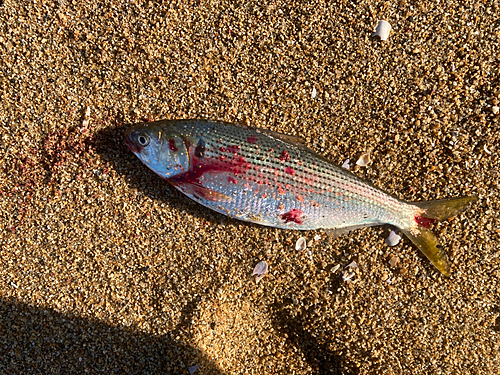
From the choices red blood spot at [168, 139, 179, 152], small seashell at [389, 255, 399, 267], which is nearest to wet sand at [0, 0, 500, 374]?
small seashell at [389, 255, 399, 267]

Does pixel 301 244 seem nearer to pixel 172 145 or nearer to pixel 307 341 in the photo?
pixel 307 341

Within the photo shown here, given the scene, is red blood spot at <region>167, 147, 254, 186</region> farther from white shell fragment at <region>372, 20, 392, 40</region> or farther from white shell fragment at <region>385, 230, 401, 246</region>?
white shell fragment at <region>372, 20, 392, 40</region>

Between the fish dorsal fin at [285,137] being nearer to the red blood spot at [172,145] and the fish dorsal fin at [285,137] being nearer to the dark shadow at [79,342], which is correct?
the red blood spot at [172,145]

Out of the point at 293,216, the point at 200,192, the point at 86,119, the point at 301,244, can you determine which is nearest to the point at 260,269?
the point at 301,244


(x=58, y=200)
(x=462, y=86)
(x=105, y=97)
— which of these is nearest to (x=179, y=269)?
(x=58, y=200)

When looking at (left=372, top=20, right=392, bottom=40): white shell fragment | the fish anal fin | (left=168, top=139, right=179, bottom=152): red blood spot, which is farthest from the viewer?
the fish anal fin

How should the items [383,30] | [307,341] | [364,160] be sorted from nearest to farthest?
[383,30], [364,160], [307,341]
